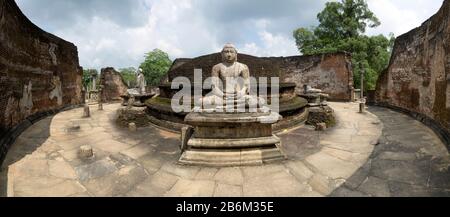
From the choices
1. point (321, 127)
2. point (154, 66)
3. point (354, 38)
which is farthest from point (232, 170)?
point (154, 66)

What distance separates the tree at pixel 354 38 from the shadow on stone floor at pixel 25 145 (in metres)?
18.5

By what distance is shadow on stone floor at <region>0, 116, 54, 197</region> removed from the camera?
137 inches

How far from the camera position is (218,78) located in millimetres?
4848

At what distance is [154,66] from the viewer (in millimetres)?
39062

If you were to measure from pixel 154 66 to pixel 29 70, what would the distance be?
107 feet

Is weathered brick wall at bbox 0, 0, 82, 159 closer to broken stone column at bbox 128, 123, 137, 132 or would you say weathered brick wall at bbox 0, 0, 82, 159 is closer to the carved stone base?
broken stone column at bbox 128, 123, 137, 132

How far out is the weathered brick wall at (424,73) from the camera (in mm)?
5301

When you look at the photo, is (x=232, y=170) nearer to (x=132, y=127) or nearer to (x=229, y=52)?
(x=229, y=52)

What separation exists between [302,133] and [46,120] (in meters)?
7.01

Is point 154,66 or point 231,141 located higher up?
point 154,66

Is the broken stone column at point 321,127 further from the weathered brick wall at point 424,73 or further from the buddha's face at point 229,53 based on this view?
the buddha's face at point 229,53

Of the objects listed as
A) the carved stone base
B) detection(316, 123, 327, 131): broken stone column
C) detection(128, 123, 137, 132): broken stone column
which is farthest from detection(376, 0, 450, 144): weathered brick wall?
detection(128, 123, 137, 132): broken stone column

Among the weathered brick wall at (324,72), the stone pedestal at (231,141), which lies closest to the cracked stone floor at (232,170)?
the stone pedestal at (231,141)

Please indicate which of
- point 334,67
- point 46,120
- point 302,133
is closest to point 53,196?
point 302,133
